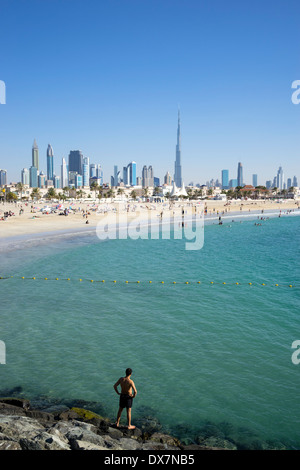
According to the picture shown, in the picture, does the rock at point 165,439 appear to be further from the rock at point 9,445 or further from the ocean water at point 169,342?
the rock at point 9,445

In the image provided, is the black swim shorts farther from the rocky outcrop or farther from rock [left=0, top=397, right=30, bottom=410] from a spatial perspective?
rock [left=0, top=397, right=30, bottom=410]

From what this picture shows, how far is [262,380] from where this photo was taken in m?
12.3

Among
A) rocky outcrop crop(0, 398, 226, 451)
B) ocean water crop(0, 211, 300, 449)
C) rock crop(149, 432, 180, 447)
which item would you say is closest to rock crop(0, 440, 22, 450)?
rocky outcrop crop(0, 398, 226, 451)

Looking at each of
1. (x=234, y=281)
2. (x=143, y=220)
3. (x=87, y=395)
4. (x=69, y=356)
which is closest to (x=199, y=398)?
(x=87, y=395)

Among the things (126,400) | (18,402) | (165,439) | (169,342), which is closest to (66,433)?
(126,400)

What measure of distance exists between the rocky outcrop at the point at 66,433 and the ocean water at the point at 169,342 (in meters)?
0.91

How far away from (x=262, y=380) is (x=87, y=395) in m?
5.91

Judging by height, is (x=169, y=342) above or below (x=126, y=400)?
below

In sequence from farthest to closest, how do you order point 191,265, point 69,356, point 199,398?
point 191,265, point 69,356, point 199,398

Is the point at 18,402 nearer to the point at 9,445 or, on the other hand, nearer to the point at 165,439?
the point at 9,445

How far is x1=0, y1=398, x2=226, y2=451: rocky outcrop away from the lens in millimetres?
7293

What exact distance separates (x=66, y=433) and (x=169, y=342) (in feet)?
25.2

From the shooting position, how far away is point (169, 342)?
50.0 ft
